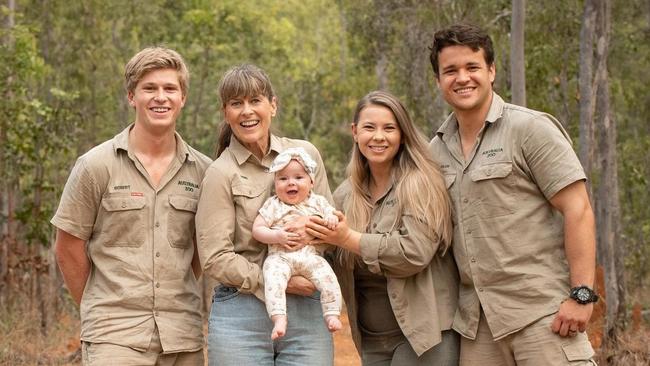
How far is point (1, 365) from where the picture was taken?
31.2ft

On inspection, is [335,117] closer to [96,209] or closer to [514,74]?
[514,74]

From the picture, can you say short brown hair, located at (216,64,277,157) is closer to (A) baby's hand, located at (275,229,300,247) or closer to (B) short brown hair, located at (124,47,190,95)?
(B) short brown hair, located at (124,47,190,95)

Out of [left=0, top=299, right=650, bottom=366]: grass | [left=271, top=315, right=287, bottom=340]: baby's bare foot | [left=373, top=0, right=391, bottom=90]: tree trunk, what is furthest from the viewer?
[left=373, top=0, right=391, bottom=90]: tree trunk

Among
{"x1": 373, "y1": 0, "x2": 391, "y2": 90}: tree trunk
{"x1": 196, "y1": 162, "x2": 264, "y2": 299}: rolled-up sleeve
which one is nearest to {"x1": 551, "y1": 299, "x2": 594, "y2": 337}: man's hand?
{"x1": 196, "y1": 162, "x2": 264, "y2": 299}: rolled-up sleeve

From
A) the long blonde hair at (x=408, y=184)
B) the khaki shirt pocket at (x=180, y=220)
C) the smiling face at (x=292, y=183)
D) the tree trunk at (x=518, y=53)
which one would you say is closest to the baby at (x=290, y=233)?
the smiling face at (x=292, y=183)

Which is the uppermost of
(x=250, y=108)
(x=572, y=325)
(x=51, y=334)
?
(x=250, y=108)

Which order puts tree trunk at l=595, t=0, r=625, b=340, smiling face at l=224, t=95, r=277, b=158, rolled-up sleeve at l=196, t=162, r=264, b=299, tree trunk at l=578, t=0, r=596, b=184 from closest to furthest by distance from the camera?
rolled-up sleeve at l=196, t=162, r=264, b=299 < smiling face at l=224, t=95, r=277, b=158 < tree trunk at l=578, t=0, r=596, b=184 < tree trunk at l=595, t=0, r=625, b=340

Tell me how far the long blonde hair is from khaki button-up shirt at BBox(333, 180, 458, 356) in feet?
0.17

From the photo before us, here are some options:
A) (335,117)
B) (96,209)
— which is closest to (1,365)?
(96,209)

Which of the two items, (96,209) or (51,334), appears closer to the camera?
(96,209)

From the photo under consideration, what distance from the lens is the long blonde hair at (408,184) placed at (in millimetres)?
4812

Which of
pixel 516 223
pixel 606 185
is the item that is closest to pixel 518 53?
pixel 606 185

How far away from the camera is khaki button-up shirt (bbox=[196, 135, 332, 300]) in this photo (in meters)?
4.63

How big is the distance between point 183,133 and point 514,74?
8.32 metres
